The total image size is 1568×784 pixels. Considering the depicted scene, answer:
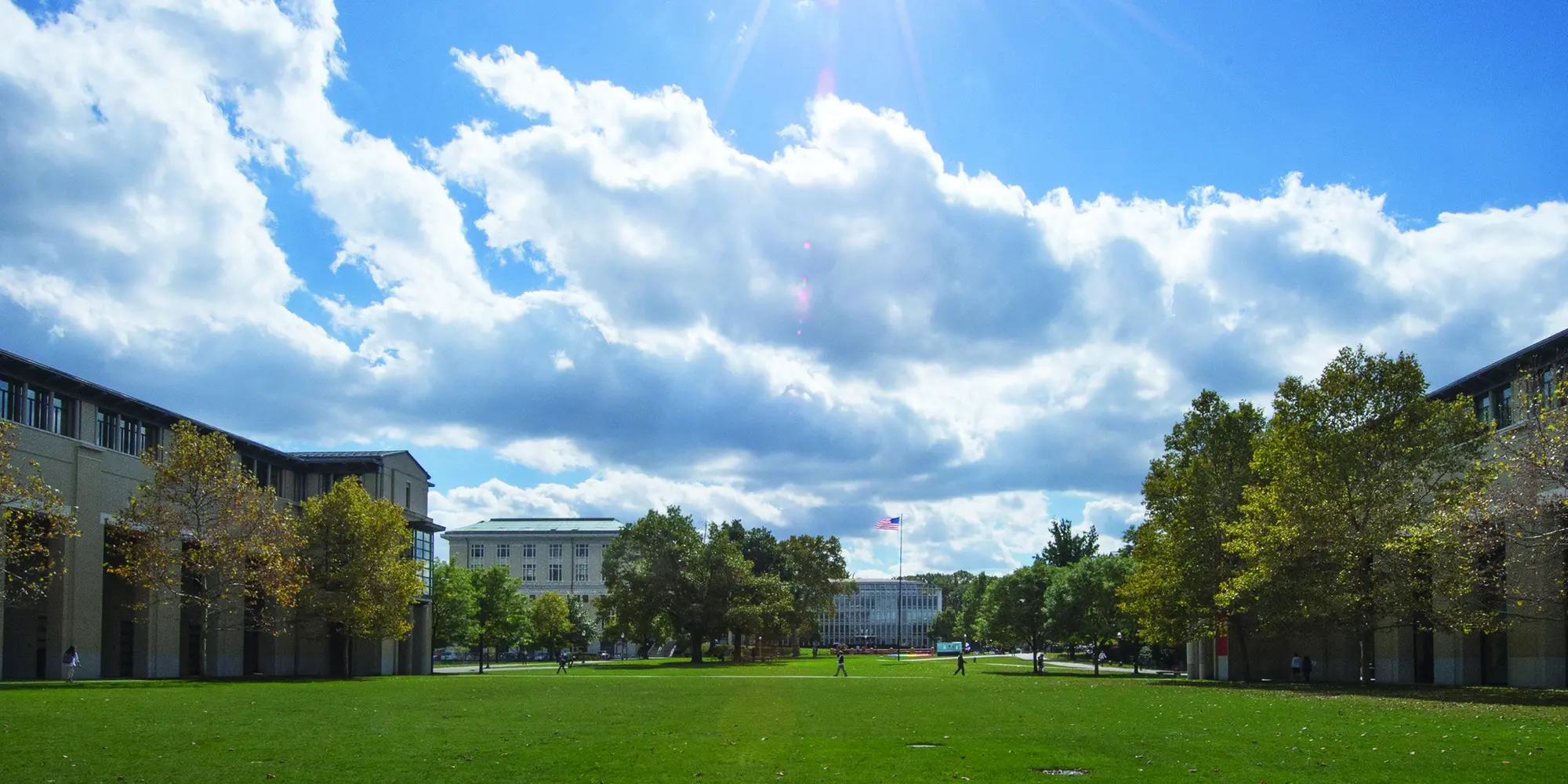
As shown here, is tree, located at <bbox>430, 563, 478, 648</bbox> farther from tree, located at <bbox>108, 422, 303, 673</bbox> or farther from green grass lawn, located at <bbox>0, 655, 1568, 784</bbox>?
green grass lawn, located at <bbox>0, 655, 1568, 784</bbox>

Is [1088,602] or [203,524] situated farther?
[1088,602]

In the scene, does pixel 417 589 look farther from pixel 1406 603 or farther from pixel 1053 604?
pixel 1406 603

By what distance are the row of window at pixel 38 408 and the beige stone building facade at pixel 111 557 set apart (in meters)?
0.05

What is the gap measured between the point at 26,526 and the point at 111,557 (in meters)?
14.2

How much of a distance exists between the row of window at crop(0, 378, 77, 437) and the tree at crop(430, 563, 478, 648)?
45570 mm

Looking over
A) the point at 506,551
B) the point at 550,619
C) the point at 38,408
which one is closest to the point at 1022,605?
the point at 550,619

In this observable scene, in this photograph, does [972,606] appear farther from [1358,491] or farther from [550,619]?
[1358,491]

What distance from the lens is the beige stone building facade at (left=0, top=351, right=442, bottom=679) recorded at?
57531 mm

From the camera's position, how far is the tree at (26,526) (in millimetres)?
45375

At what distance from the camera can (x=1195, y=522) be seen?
5988cm

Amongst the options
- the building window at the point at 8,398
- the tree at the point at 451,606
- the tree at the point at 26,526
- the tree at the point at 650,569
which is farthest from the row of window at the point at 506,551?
the building window at the point at 8,398

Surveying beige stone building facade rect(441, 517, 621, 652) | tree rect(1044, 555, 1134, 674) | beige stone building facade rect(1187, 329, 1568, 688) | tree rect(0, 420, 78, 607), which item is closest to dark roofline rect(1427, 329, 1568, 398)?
beige stone building facade rect(1187, 329, 1568, 688)

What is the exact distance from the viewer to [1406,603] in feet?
150

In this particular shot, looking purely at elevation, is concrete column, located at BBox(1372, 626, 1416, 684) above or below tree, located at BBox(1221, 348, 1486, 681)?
below
